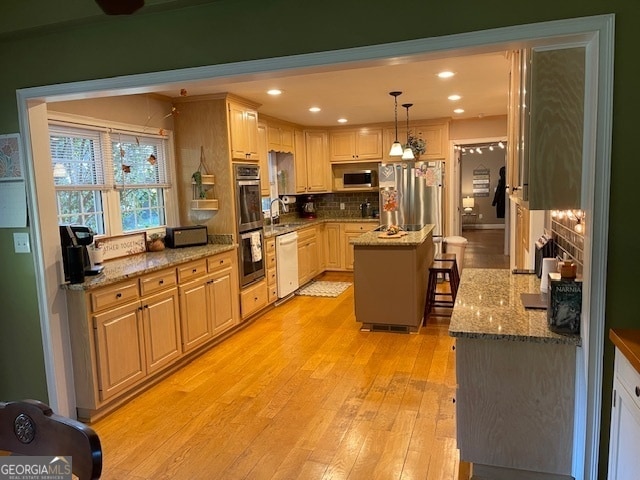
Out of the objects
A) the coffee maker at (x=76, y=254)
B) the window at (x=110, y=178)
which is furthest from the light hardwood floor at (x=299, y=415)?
the window at (x=110, y=178)

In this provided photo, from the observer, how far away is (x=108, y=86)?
241 cm

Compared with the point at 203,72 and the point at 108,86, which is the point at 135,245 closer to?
the point at 108,86

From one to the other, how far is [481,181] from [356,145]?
708 centimetres

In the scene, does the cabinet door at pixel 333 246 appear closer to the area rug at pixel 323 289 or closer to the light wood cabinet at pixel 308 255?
the light wood cabinet at pixel 308 255

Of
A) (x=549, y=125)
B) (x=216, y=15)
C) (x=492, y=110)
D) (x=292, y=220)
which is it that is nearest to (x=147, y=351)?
(x=216, y=15)

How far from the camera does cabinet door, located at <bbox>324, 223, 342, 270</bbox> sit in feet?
23.8

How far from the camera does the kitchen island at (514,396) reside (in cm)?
202

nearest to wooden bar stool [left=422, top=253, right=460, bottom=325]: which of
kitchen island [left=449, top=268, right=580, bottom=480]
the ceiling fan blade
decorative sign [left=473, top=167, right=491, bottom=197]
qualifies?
kitchen island [left=449, top=268, right=580, bottom=480]

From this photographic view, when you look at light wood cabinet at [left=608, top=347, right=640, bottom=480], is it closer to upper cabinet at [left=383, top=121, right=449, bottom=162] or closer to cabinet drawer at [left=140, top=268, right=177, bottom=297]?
cabinet drawer at [left=140, top=268, right=177, bottom=297]

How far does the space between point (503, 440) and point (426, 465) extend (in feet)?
1.57

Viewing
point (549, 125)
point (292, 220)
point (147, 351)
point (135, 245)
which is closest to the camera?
point (549, 125)

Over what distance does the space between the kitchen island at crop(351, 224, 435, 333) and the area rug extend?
1.56 m

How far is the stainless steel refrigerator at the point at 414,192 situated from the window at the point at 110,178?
3249mm

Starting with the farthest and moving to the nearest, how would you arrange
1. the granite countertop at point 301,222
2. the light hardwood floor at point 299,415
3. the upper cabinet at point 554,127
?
the granite countertop at point 301,222
the light hardwood floor at point 299,415
the upper cabinet at point 554,127
